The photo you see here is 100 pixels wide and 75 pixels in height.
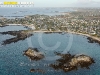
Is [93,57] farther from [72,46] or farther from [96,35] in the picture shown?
[96,35]

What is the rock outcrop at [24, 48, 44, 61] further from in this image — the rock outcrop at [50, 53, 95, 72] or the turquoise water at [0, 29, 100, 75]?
the rock outcrop at [50, 53, 95, 72]

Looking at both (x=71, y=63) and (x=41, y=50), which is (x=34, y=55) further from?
(x=71, y=63)

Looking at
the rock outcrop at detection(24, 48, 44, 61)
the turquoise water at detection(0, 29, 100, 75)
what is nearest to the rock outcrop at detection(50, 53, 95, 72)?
the turquoise water at detection(0, 29, 100, 75)

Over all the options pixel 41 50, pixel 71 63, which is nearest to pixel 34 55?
pixel 41 50

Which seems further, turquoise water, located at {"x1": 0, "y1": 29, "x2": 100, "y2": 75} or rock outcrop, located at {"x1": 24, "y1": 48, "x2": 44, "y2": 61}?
rock outcrop, located at {"x1": 24, "y1": 48, "x2": 44, "y2": 61}

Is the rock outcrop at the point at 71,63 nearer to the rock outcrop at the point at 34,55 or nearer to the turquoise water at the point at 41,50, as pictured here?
the turquoise water at the point at 41,50

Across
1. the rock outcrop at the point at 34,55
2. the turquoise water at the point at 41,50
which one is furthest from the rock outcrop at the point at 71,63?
the rock outcrop at the point at 34,55

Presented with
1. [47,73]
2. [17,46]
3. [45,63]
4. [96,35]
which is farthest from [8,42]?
[96,35]

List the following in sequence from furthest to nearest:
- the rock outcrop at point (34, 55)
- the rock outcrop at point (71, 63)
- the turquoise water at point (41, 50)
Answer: the rock outcrop at point (34, 55)
the rock outcrop at point (71, 63)
the turquoise water at point (41, 50)
